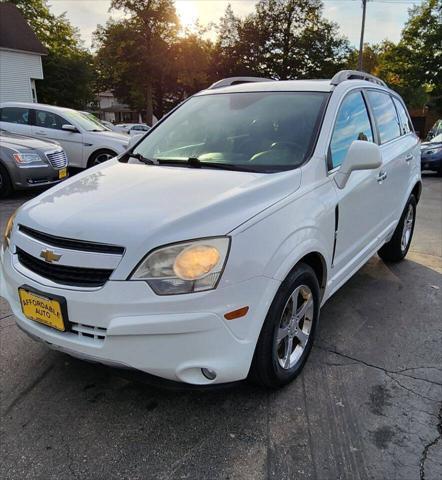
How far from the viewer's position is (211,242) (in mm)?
2080

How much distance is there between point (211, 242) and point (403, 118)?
372 cm

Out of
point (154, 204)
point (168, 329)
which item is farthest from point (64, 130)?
point (168, 329)

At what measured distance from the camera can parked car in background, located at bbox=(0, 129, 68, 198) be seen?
303 inches

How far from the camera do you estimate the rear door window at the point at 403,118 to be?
4.76 metres

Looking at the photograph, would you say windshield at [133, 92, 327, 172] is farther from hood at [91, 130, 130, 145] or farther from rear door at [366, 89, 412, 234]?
hood at [91, 130, 130, 145]

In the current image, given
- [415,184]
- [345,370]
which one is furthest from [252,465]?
[415,184]

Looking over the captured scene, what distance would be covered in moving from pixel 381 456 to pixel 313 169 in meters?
1.59

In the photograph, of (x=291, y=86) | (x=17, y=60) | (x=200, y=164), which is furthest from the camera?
(x=17, y=60)

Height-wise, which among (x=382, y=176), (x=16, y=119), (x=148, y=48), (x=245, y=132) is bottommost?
(x=382, y=176)

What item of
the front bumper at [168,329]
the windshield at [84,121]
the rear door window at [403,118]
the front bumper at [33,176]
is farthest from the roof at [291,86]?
the windshield at [84,121]

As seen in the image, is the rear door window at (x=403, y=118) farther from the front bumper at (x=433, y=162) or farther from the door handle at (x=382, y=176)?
the front bumper at (x=433, y=162)

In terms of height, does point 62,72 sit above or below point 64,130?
above

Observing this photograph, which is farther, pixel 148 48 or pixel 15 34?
pixel 148 48

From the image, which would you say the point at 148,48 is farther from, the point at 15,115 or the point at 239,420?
the point at 239,420
